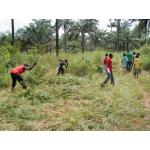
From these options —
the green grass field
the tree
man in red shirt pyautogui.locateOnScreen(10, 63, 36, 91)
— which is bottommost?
the green grass field

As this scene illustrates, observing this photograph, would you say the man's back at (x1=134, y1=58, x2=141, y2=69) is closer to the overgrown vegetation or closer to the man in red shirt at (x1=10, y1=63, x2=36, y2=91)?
the overgrown vegetation

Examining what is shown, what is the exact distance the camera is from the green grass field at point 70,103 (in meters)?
7.27

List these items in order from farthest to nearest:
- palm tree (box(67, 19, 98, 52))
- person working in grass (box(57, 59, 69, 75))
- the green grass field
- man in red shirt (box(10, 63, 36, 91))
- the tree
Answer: palm tree (box(67, 19, 98, 52)) → the tree → person working in grass (box(57, 59, 69, 75)) → man in red shirt (box(10, 63, 36, 91)) → the green grass field

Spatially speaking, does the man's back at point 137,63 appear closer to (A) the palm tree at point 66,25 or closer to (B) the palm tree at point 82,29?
(B) the palm tree at point 82,29

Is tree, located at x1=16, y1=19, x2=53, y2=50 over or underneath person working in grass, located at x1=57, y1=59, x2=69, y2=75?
over

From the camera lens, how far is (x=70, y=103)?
9062mm

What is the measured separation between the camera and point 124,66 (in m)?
14.2

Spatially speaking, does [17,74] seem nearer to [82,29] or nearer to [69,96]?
[69,96]

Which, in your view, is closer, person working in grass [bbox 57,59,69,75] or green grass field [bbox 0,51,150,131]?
green grass field [bbox 0,51,150,131]

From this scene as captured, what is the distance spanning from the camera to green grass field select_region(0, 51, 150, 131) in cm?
727

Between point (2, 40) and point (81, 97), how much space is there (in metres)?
3.84

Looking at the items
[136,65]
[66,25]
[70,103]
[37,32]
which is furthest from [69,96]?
[66,25]

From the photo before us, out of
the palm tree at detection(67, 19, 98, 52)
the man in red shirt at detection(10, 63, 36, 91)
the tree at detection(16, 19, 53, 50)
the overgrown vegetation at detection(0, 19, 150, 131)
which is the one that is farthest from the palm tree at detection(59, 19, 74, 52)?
the man in red shirt at detection(10, 63, 36, 91)

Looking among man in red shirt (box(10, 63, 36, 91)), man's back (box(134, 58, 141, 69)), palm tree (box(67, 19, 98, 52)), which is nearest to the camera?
man in red shirt (box(10, 63, 36, 91))
